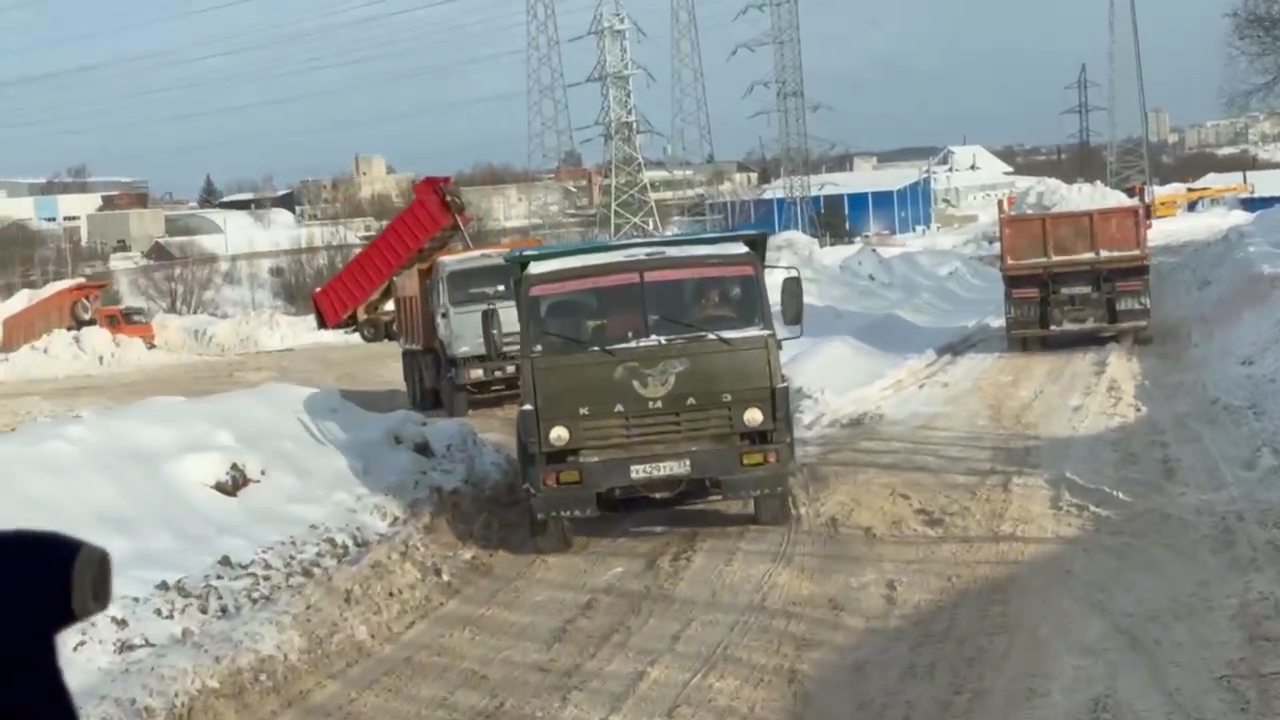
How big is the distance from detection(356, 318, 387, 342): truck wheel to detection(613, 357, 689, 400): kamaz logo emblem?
21604mm

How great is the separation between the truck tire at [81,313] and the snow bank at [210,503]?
29136 mm

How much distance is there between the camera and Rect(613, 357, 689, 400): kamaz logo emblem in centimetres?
1066

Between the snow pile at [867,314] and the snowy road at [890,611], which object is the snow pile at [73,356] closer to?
the snow pile at [867,314]

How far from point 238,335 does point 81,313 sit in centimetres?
522

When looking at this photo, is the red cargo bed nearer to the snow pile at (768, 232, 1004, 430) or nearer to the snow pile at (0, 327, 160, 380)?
the snow pile at (768, 232, 1004, 430)

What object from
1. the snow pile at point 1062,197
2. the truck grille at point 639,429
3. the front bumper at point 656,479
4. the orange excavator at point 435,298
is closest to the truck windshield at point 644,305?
the truck grille at point 639,429

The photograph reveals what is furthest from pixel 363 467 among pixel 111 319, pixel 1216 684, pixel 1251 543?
pixel 111 319

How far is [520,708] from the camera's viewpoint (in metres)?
7.12

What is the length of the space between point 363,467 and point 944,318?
20.7 meters

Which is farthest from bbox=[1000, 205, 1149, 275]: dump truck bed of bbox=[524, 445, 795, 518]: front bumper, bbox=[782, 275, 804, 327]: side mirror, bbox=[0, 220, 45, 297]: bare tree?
bbox=[0, 220, 45, 297]: bare tree

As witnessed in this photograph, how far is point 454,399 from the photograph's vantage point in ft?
70.0

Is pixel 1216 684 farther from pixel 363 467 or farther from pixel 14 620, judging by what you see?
pixel 363 467

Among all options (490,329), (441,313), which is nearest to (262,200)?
(441,313)

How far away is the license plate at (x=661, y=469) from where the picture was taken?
34.6ft
